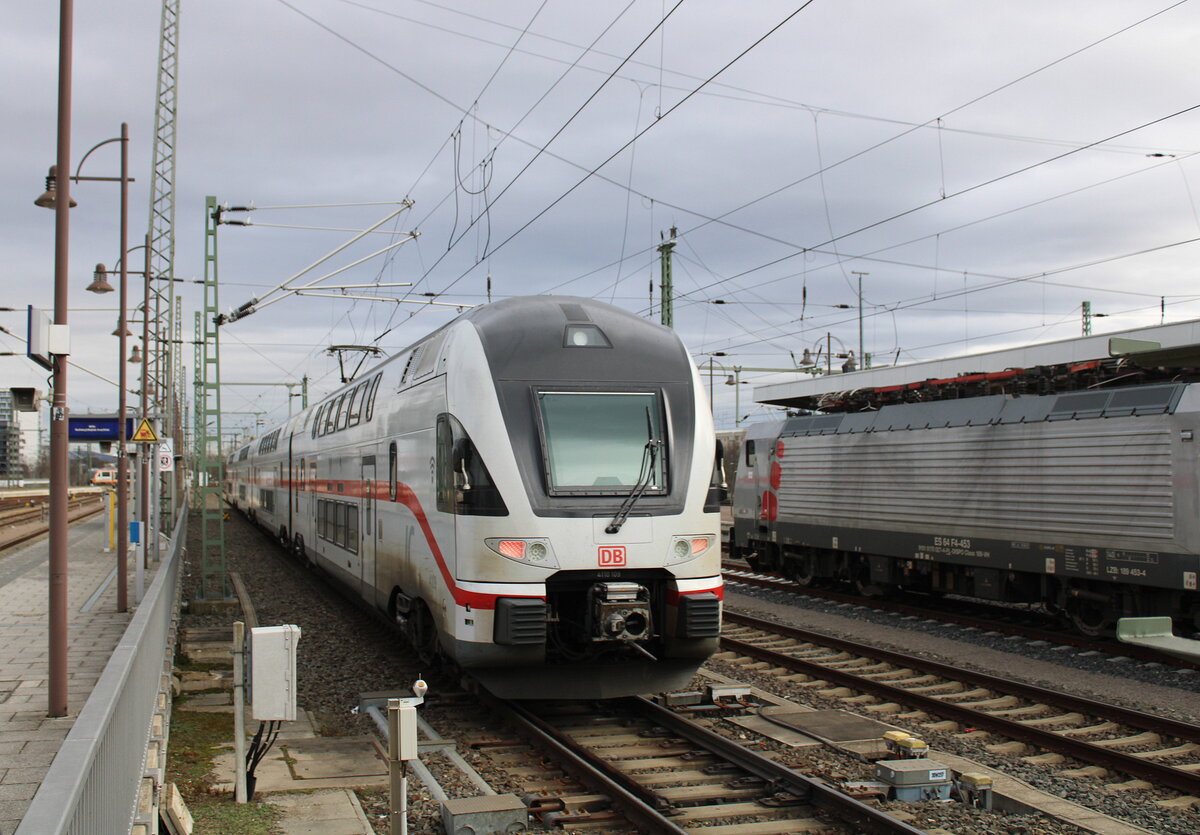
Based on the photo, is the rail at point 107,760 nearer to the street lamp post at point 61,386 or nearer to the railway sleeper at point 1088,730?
the street lamp post at point 61,386

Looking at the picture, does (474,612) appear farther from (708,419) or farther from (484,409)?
(708,419)

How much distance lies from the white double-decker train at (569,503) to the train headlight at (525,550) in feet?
0.04

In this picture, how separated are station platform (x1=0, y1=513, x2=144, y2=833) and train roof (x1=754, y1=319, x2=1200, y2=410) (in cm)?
1134

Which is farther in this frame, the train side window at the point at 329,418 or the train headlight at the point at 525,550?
the train side window at the point at 329,418

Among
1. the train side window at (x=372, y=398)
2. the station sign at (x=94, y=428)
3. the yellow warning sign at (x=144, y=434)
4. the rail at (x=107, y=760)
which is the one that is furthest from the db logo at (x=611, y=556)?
the station sign at (x=94, y=428)

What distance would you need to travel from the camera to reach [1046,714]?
392 inches

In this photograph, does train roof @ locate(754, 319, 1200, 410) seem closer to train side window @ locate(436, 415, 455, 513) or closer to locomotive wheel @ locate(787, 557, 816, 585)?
locomotive wheel @ locate(787, 557, 816, 585)

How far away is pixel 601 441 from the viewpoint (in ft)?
30.4

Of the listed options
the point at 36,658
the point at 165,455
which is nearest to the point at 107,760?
the point at 36,658

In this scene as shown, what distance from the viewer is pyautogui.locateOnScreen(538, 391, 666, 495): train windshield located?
909 centimetres

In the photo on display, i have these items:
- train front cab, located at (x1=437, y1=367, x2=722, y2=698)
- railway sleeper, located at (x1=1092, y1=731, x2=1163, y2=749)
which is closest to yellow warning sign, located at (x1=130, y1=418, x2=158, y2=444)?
train front cab, located at (x1=437, y1=367, x2=722, y2=698)

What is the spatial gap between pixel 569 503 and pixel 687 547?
1118 mm

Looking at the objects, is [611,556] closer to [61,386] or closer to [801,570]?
[61,386]

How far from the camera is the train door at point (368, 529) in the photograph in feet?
43.8
